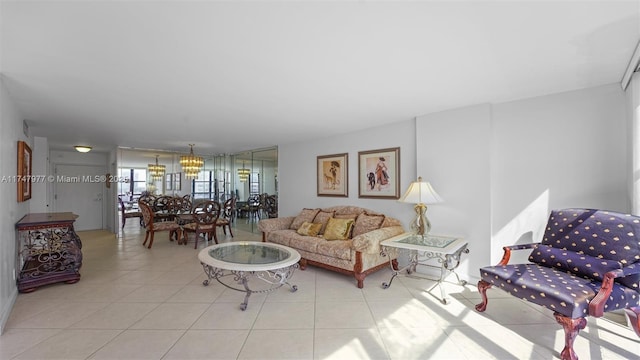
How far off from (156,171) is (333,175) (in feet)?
19.9

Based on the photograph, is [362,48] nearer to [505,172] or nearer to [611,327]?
[505,172]

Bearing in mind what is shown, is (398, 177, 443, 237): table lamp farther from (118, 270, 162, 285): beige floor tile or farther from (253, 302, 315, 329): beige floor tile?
(118, 270, 162, 285): beige floor tile

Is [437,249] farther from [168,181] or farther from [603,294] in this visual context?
[168,181]

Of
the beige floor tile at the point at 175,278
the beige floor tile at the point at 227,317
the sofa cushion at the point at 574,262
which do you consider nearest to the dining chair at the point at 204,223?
the beige floor tile at the point at 175,278

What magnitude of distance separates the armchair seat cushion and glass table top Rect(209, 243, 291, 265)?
7.38 ft

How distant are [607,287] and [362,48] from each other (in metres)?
2.54

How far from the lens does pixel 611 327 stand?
2434mm

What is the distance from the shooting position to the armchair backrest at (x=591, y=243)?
7.36 feet

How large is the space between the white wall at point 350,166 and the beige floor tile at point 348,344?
2.20 metres

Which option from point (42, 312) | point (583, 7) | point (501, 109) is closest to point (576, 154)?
point (501, 109)

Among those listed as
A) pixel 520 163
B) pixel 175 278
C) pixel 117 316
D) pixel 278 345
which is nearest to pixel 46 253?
pixel 175 278

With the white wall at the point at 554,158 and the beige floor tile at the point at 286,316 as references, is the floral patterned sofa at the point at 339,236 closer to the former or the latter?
the beige floor tile at the point at 286,316

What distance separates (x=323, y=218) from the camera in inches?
189

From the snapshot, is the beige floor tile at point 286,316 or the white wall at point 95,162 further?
the white wall at point 95,162
